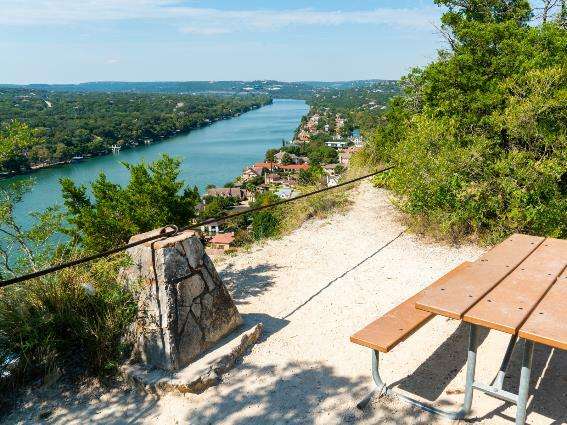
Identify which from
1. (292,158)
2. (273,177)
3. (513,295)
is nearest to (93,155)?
(273,177)

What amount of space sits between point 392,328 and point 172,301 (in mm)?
1559

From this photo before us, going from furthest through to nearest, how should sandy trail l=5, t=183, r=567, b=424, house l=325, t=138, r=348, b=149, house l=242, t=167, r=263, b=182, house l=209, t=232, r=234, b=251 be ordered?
house l=325, t=138, r=348, b=149
house l=242, t=167, r=263, b=182
house l=209, t=232, r=234, b=251
sandy trail l=5, t=183, r=567, b=424

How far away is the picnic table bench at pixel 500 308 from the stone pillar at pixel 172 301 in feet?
4.24

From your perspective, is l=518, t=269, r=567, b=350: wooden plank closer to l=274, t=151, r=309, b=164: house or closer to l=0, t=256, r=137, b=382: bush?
l=0, t=256, r=137, b=382: bush

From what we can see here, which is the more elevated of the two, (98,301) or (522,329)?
(522,329)

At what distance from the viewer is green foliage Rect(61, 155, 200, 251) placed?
1418 centimetres

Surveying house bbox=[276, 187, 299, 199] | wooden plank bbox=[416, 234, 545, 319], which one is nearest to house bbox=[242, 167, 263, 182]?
house bbox=[276, 187, 299, 199]

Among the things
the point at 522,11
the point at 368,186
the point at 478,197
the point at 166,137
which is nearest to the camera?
the point at 478,197

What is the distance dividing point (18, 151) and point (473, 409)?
527 cm

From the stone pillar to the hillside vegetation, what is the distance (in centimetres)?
350

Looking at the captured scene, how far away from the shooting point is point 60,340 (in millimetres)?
3176

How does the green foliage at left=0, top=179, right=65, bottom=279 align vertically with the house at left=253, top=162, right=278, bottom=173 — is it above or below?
above

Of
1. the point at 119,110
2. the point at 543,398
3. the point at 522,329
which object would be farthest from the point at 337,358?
the point at 119,110

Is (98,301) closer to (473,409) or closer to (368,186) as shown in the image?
(473,409)
